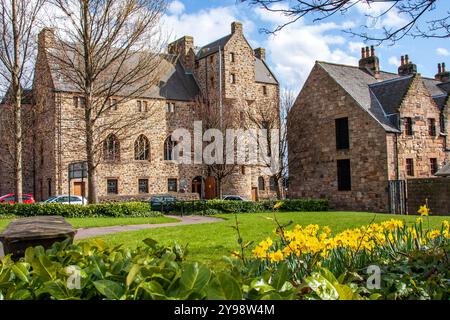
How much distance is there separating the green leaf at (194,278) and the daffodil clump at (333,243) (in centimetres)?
149

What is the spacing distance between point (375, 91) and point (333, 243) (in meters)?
27.9

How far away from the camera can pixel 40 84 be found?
30.5m

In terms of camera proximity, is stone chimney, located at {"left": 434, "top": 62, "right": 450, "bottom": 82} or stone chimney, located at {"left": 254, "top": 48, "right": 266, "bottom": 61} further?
stone chimney, located at {"left": 254, "top": 48, "right": 266, "bottom": 61}

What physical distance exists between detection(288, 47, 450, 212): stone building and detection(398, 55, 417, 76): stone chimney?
7082 mm

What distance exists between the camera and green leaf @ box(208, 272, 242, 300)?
181cm

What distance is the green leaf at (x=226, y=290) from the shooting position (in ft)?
5.95

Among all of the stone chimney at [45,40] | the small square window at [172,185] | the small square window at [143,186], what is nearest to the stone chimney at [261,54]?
→ the small square window at [172,185]

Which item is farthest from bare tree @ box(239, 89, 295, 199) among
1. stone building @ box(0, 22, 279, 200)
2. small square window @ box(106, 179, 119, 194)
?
small square window @ box(106, 179, 119, 194)

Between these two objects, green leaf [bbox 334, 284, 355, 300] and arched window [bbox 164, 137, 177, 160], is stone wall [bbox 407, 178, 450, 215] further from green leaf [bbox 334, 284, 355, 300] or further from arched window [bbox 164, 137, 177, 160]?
arched window [bbox 164, 137, 177, 160]

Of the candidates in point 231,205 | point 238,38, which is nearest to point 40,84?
point 231,205

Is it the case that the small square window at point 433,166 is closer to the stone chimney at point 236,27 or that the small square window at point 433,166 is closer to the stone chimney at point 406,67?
the stone chimney at point 406,67

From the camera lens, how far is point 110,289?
2.00 meters
